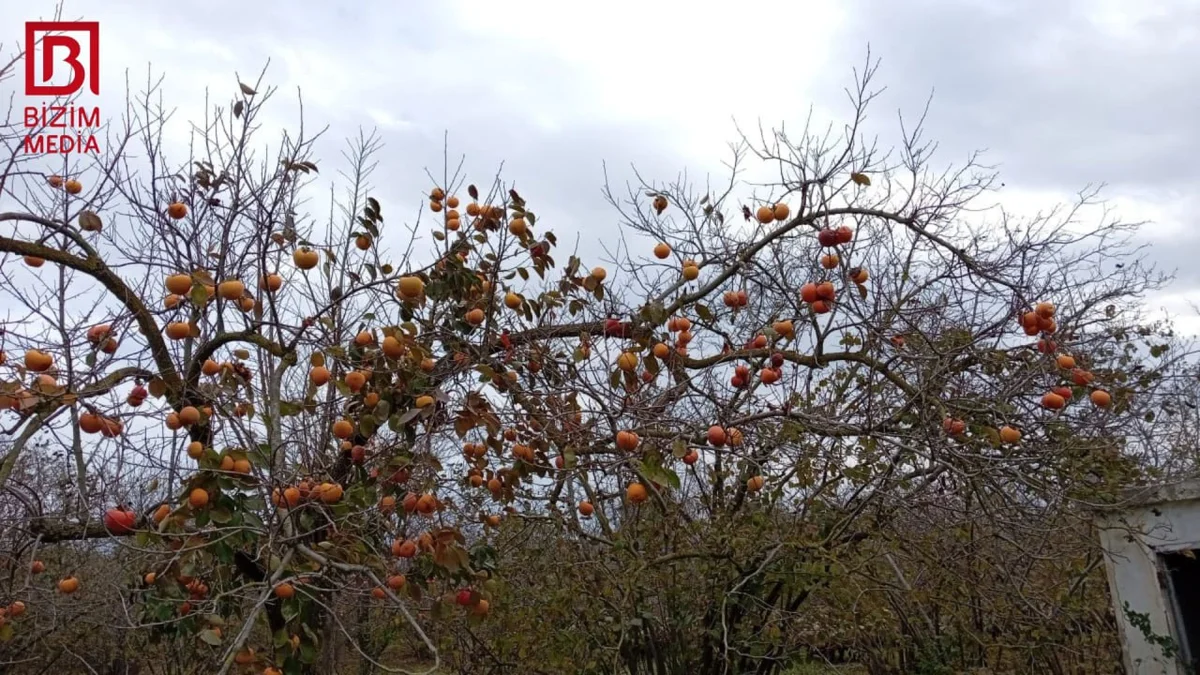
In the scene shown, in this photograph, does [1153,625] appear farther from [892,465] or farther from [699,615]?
[699,615]

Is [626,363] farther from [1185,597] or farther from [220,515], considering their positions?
[1185,597]

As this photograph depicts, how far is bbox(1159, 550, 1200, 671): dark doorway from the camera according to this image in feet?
9.77

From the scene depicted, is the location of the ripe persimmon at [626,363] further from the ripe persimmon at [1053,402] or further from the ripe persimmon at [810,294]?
the ripe persimmon at [1053,402]

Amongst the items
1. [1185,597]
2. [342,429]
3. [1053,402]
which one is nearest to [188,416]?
[342,429]

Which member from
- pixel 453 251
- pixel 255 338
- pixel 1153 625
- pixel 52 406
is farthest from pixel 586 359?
pixel 1153 625

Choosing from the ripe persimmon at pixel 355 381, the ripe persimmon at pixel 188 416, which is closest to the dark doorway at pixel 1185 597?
the ripe persimmon at pixel 355 381

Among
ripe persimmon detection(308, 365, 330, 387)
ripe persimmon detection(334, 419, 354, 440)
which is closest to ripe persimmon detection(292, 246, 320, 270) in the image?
ripe persimmon detection(308, 365, 330, 387)

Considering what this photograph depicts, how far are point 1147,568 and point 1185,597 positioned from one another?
381 millimetres

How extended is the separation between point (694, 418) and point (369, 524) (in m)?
1.35

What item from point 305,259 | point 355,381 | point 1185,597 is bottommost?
point 1185,597

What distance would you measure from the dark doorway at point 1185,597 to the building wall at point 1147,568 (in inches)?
1.7

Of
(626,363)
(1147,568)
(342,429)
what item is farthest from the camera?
(1147,568)

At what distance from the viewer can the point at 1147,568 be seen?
10.0ft

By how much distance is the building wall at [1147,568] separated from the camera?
2914mm
